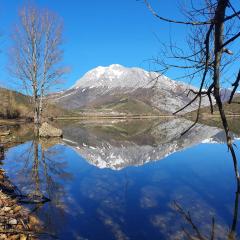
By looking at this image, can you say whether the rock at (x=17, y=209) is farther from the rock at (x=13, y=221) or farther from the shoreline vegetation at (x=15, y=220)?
the rock at (x=13, y=221)

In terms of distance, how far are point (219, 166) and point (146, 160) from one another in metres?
4.32

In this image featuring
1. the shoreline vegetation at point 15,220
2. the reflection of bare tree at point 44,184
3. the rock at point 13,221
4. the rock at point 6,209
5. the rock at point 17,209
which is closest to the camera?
the shoreline vegetation at point 15,220

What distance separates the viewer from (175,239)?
8.13 metres

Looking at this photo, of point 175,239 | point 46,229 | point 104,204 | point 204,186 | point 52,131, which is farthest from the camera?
point 52,131

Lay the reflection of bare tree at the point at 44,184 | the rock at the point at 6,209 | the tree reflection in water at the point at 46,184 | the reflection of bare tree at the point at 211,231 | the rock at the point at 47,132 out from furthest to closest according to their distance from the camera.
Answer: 1. the rock at the point at 47,132
2. the reflection of bare tree at the point at 44,184
3. the tree reflection in water at the point at 46,184
4. the rock at the point at 6,209
5. the reflection of bare tree at the point at 211,231

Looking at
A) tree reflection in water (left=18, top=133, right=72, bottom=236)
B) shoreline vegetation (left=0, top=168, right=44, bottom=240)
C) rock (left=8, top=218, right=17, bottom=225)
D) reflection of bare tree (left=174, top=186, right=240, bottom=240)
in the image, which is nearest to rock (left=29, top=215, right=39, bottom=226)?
shoreline vegetation (left=0, top=168, right=44, bottom=240)

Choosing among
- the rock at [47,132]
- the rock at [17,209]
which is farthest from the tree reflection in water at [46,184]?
the rock at [47,132]

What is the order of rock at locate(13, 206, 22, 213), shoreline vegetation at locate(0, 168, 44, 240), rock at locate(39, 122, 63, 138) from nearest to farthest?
1. shoreline vegetation at locate(0, 168, 44, 240)
2. rock at locate(13, 206, 22, 213)
3. rock at locate(39, 122, 63, 138)

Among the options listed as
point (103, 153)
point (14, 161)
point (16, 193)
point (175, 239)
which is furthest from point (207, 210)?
point (103, 153)

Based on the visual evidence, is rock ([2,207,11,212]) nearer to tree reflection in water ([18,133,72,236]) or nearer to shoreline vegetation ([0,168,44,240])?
shoreline vegetation ([0,168,44,240])

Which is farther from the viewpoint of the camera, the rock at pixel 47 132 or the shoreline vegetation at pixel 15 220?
the rock at pixel 47 132

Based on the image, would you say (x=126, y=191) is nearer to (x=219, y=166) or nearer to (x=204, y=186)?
(x=204, y=186)

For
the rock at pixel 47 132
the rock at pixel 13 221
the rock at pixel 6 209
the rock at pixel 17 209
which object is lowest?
the rock at pixel 17 209

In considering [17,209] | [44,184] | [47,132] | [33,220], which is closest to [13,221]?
[33,220]
